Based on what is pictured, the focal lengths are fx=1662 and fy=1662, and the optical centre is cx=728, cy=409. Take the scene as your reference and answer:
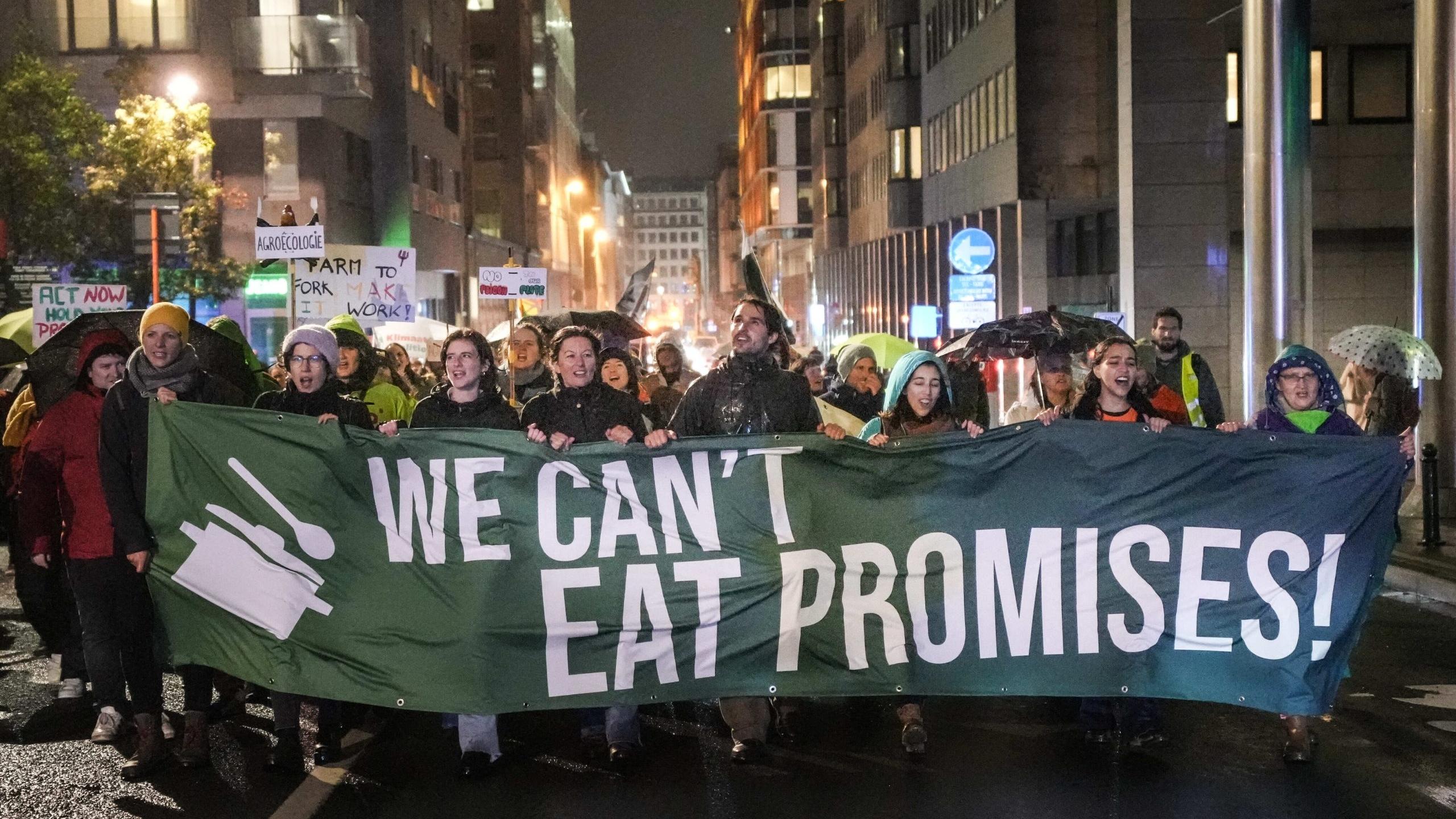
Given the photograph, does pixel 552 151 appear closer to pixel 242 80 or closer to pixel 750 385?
pixel 242 80

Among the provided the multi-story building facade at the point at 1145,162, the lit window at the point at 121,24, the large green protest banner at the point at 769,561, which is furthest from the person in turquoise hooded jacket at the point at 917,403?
the lit window at the point at 121,24

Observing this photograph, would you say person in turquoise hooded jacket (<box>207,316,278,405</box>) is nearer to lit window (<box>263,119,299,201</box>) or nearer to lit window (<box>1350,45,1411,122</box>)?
lit window (<box>1350,45,1411,122</box>)

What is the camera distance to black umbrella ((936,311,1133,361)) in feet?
44.3

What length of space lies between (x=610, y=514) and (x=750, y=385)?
1084mm

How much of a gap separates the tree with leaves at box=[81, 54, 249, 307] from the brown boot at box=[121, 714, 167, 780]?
22.9 meters

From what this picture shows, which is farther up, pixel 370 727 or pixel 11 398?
pixel 11 398

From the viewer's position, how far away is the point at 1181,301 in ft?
103

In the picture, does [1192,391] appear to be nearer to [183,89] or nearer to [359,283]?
[359,283]

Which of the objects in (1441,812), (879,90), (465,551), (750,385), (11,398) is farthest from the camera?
(879,90)

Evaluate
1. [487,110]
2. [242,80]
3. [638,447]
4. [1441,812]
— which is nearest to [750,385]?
[638,447]

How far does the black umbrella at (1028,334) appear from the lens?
13.5 meters

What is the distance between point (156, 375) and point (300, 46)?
33150 mm

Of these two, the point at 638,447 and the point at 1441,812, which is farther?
the point at 638,447

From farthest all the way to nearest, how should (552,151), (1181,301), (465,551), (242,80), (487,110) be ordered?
(552,151) < (487,110) < (242,80) < (1181,301) < (465,551)
